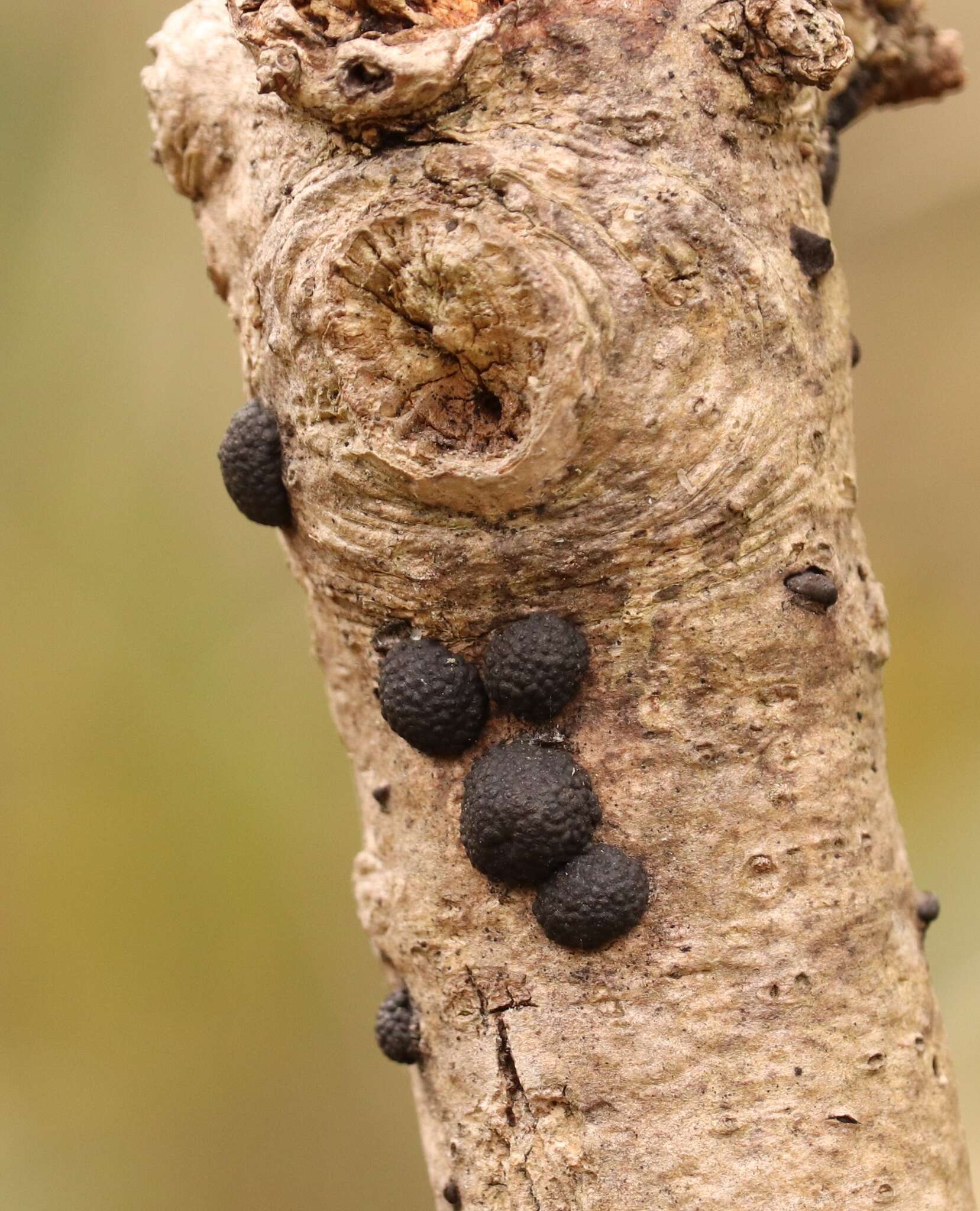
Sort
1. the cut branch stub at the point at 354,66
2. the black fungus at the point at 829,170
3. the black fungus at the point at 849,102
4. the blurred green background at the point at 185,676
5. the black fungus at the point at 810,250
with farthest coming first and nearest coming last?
the blurred green background at the point at 185,676, the black fungus at the point at 849,102, the black fungus at the point at 829,170, the black fungus at the point at 810,250, the cut branch stub at the point at 354,66

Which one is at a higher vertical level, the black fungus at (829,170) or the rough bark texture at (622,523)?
the black fungus at (829,170)

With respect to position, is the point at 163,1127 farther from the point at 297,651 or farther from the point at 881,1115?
the point at 881,1115

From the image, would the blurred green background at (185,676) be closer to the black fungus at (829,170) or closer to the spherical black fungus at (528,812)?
the black fungus at (829,170)

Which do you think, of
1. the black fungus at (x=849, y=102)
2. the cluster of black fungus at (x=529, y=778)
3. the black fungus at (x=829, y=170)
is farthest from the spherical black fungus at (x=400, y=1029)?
the black fungus at (x=849, y=102)

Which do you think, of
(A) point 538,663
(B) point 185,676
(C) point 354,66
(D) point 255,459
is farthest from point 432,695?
(B) point 185,676

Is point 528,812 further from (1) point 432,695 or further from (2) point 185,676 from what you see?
(2) point 185,676

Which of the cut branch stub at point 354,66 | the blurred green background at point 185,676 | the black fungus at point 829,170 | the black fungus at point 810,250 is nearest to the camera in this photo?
the cut branch stub at point 354,66

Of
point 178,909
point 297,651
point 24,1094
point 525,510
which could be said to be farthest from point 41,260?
point 525,510
